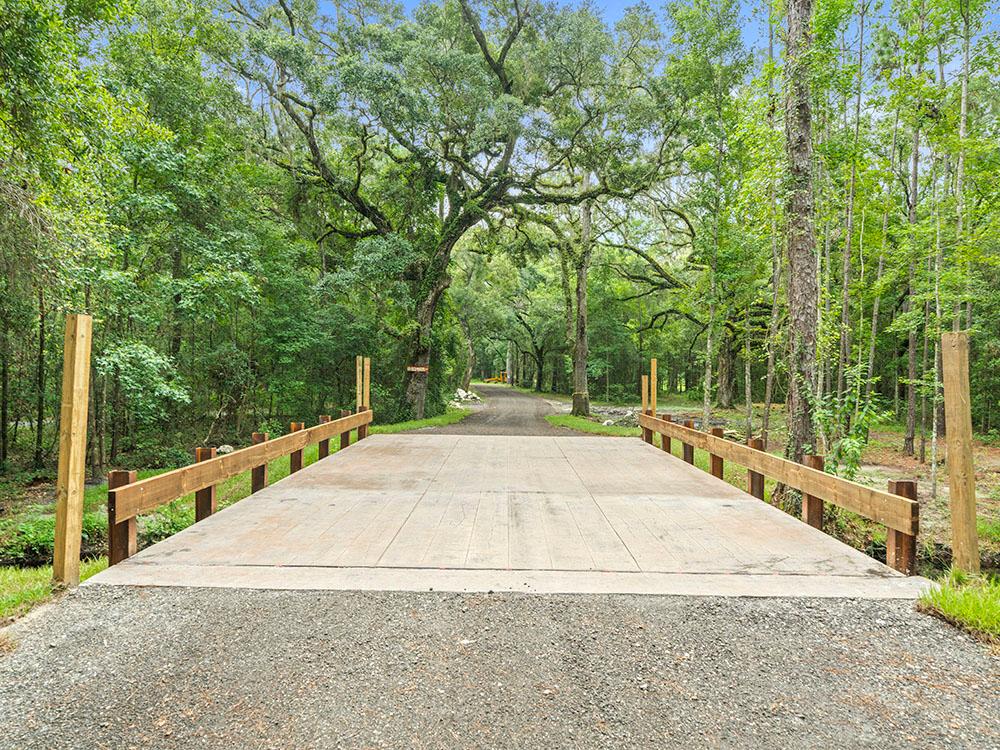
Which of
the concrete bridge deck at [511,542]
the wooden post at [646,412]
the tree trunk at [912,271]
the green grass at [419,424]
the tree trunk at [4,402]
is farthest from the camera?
the green grass at [419,424]

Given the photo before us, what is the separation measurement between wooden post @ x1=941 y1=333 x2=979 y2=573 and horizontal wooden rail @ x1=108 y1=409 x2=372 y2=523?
191 inches

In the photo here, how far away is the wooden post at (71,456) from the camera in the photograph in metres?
3.07

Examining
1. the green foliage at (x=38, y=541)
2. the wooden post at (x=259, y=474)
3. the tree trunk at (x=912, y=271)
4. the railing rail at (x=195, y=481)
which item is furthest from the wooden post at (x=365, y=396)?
the tree trunk at (x=912, y=271)

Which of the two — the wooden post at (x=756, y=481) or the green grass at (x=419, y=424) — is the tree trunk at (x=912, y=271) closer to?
the wooden post at (x=756, y=481)

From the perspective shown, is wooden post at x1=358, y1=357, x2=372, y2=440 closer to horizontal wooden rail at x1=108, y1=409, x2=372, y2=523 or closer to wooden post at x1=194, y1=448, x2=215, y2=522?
horizontal wooden rail at x1=108, y1=409, x2=372, y2=523

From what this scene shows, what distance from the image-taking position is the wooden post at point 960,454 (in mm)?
3174

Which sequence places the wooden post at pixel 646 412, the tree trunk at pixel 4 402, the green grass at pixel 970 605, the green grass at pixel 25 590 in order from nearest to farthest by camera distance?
the green grass at pixel 970 605
the green grass at pixel 25 590
the wooden post at pixel 646 412
the tree trunk at pixel 4 402

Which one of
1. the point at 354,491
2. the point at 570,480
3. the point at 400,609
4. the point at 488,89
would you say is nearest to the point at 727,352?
the point at 488,89

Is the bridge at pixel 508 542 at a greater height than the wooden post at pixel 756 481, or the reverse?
the wooden post at pixel 756 481

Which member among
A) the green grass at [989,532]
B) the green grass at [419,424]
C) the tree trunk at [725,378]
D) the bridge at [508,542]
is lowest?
the green grass at [989,532]

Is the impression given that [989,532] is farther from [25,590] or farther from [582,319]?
[582,319]

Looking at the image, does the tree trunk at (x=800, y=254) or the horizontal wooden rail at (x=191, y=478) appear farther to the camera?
the tree trunk at (x=800, y=254)

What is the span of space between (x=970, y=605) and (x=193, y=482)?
4.93 m

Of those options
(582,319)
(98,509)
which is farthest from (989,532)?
(582,319)
